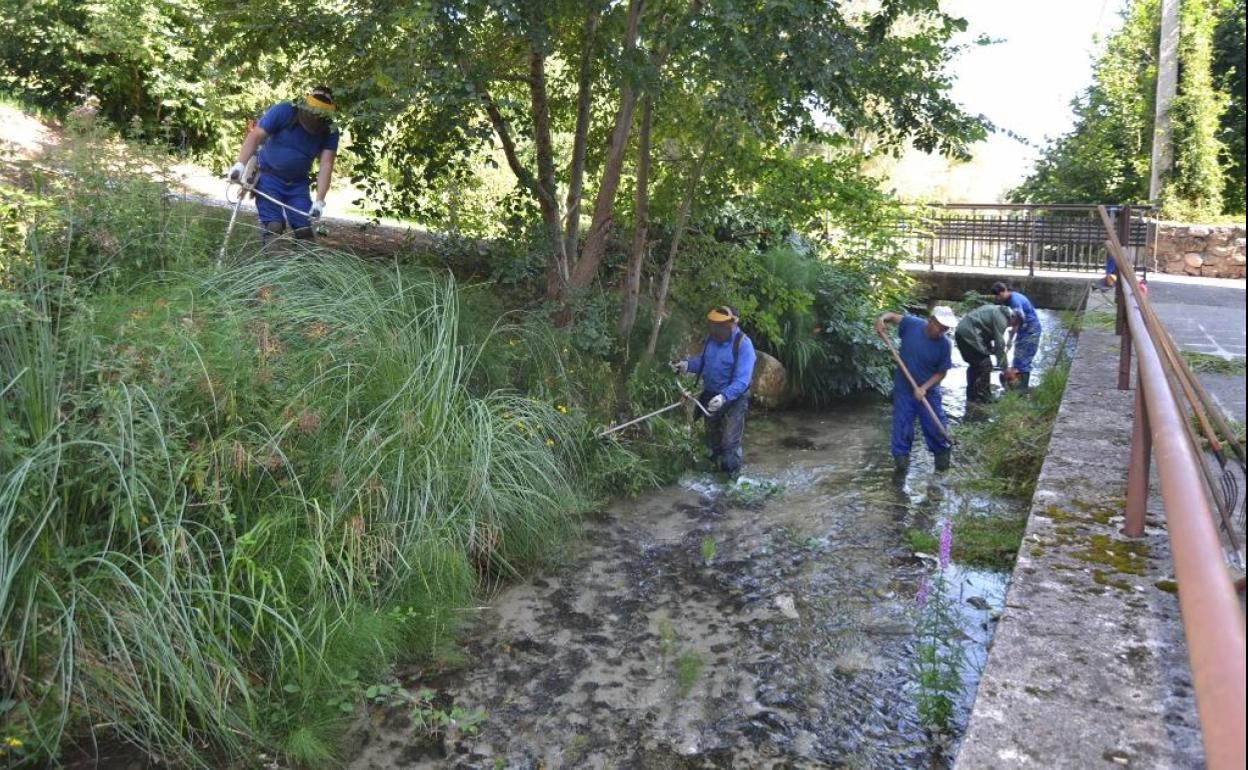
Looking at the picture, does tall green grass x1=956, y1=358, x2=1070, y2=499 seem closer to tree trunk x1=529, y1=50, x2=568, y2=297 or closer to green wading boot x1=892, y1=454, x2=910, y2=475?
green wading boot x1=892, y1=454, x2=910, y2=475

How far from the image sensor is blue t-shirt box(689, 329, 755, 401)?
7609 millimetres

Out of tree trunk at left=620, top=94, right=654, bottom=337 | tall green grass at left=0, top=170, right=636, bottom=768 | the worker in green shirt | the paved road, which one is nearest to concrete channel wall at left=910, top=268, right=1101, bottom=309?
the paved road

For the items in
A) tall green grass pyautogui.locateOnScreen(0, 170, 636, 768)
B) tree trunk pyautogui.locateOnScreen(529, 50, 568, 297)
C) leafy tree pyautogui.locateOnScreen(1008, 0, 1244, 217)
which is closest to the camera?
tall green grass pyautogui.locateOnScreen(0, 170, 636, 768)

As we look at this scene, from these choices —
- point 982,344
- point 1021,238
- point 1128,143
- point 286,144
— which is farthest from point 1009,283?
point 286,144

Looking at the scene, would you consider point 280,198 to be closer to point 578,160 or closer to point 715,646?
point 578,160

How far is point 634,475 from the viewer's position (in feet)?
23.2

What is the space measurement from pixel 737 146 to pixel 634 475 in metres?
2.66

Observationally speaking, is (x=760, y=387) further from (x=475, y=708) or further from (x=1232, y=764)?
(x=1232, y=764)

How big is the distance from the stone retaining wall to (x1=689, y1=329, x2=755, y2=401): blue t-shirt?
11.8 metres

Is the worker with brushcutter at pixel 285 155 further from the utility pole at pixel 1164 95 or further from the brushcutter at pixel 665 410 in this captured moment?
the utility pole at pixel 1164 95

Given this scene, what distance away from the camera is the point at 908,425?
8070 millimetres

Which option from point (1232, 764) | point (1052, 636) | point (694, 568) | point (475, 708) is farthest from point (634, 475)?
point (1232, 764)

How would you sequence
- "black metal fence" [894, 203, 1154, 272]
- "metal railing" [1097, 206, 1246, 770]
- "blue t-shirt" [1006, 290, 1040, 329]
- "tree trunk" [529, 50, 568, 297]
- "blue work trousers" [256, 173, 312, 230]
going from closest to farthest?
1. "metal railing" [1097, 206, 1246, 770]
2. "blue work trousers" [256, 173, 312, 230]
3. "tree trunk" [529, 50, 568, 297]
4. "blue t-shirt" [1006, 290, 1040, 329]
5. "black metal fence" [894, 203, 1154, 272]

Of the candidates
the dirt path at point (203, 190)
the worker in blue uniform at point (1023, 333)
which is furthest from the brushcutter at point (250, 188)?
the worker in blue uniform at point (1023, 333)
